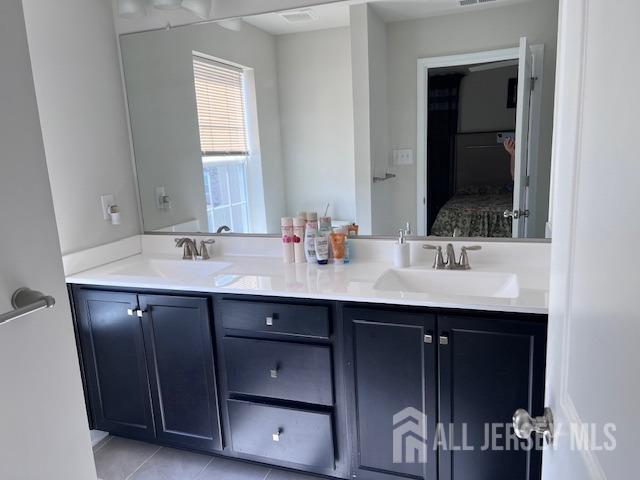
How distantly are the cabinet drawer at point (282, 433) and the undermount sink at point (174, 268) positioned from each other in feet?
2.15

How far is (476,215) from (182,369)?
142 cm

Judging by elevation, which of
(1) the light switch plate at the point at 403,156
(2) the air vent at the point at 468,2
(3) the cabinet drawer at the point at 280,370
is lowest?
(3) the cabinet drawer at the point at 280,370

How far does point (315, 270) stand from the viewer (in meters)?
1.98

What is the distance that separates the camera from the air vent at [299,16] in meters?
2.04

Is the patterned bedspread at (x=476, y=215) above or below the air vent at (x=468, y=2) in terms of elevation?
below

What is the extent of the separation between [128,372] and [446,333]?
1.43 metres

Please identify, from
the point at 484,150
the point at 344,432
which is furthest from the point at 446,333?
the point at 484,150

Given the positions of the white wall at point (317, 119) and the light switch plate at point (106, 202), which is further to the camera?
the light switch plate at point (106, 202)

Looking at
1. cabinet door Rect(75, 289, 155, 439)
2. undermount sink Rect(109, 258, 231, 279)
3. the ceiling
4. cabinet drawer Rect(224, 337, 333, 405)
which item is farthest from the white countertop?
the ceiling

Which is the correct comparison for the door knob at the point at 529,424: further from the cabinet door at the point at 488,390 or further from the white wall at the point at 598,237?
the cabinet door at the point at 488,390

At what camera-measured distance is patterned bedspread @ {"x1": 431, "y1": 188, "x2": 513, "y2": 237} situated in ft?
6.30

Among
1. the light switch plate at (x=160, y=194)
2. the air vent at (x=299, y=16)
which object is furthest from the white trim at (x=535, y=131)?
the light switch plate at (x=160, y=194)

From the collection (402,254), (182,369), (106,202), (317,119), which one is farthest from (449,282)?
(106,202)

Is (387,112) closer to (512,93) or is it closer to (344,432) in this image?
(512,93)
